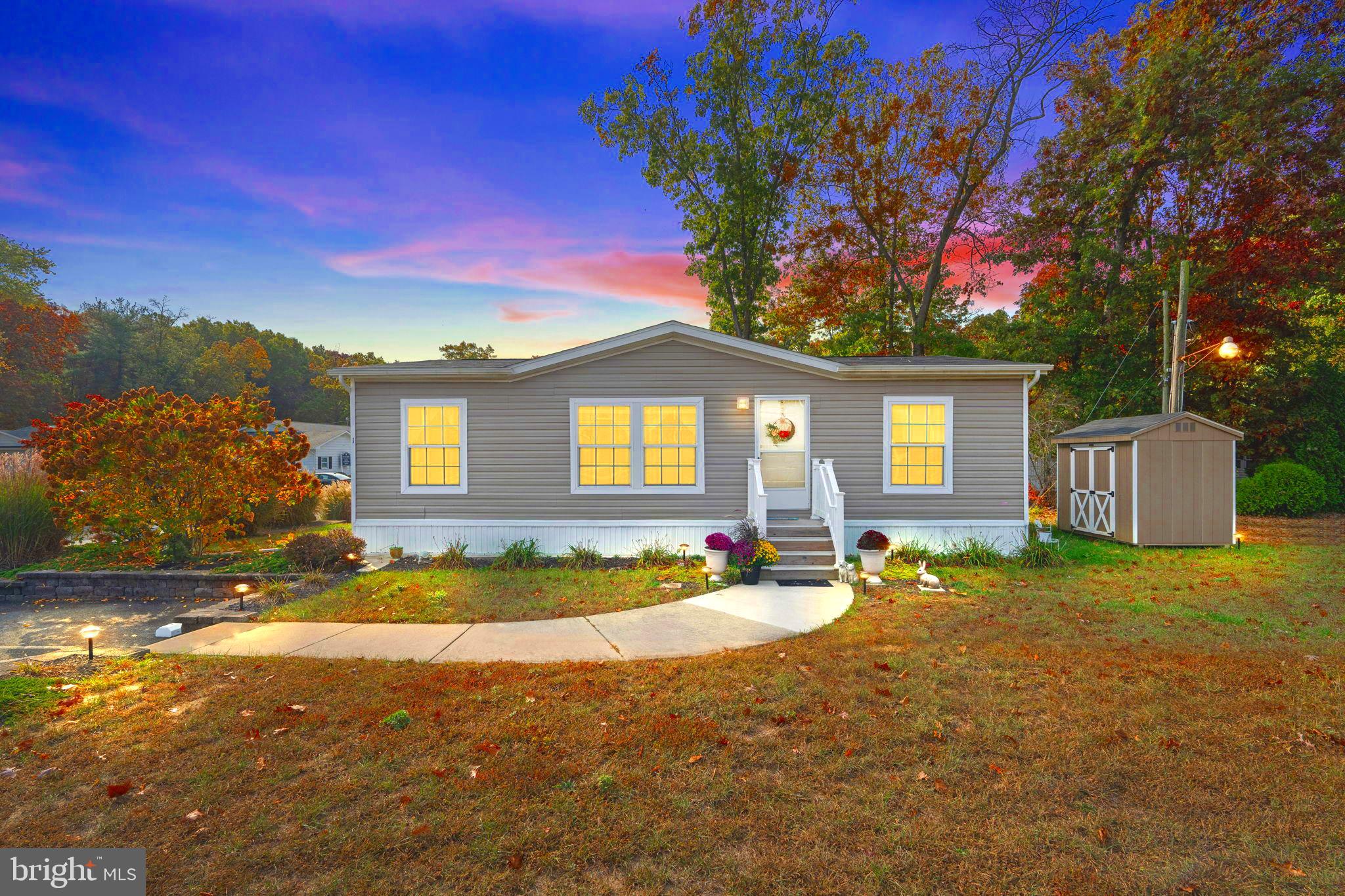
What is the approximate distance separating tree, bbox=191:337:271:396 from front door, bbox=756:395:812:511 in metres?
40.4

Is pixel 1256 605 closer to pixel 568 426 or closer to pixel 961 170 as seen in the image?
pixel 568 426

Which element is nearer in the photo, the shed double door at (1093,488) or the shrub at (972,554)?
the shrub at (972,554)

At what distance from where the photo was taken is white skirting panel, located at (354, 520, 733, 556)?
10.0 metres

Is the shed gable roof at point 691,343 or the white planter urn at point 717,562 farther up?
the shed gable roof at point 691,343

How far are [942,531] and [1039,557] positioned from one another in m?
1.53

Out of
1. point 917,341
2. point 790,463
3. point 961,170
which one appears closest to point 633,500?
point 790,463

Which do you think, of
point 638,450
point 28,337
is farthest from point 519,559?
point 28,337

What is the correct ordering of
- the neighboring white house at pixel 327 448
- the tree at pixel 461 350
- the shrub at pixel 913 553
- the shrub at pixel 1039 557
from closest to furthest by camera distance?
the shrub at pixel 1039 557 → the shrub at pixel 913 553 → the neighboring white house at pixel 327 448 → the tree at pixel 461 350

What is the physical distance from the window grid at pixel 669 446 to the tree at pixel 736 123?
10596mm

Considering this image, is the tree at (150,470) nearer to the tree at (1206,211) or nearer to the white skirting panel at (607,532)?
the white skirting panel at (607,532)

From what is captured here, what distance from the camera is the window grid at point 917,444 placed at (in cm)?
1012

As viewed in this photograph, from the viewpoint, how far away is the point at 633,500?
10086 mm

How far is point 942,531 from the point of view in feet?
33.1

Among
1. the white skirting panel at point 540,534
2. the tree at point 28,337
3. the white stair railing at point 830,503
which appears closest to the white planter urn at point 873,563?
the white stair railing at point 830,503
